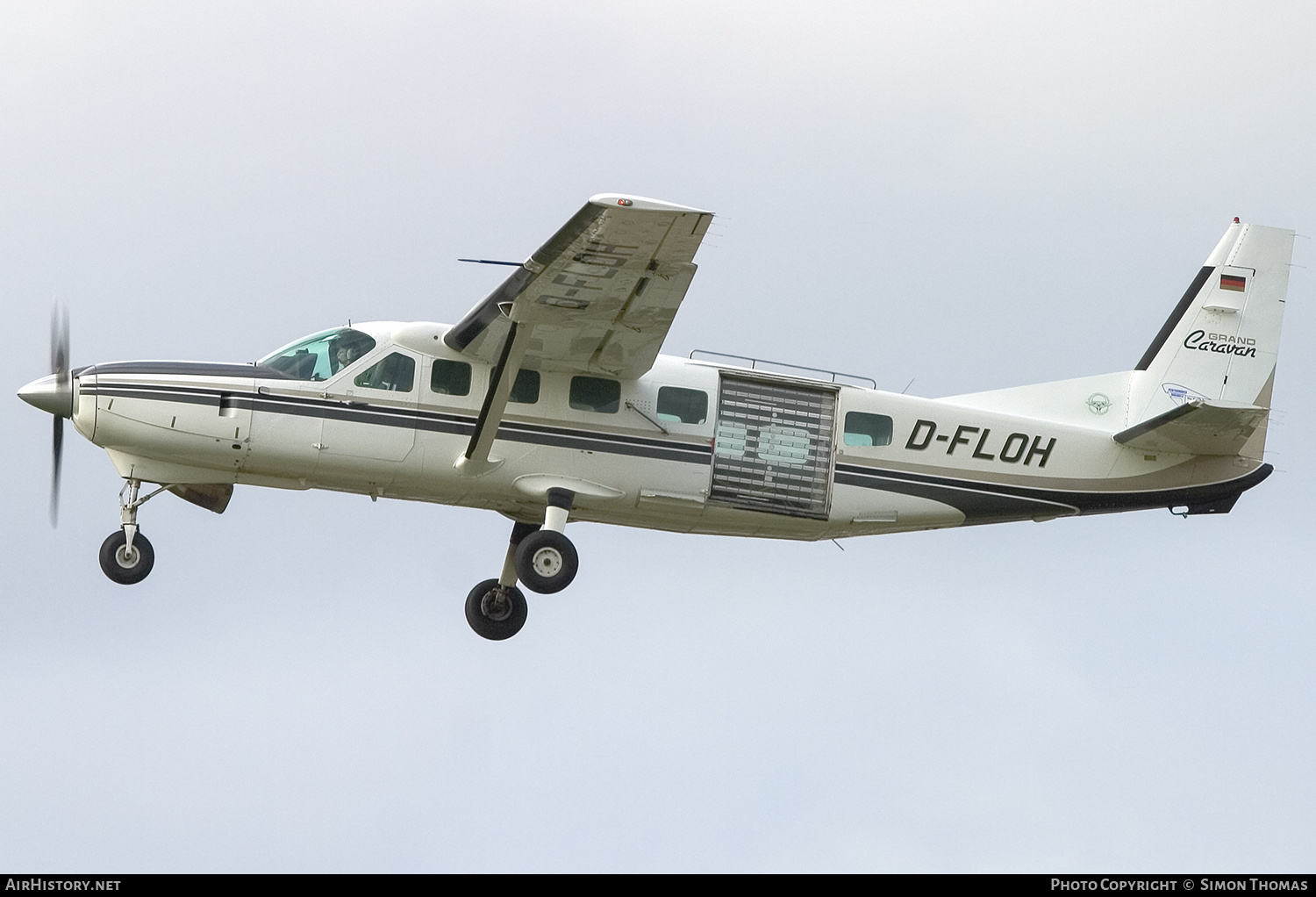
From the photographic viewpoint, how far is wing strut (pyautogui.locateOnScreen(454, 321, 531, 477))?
752 inches

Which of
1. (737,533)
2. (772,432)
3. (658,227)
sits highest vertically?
(658,227)

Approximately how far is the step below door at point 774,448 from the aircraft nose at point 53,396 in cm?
739

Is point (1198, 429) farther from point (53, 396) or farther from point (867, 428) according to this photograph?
point (53, 396)

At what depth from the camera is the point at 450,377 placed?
19.8 m

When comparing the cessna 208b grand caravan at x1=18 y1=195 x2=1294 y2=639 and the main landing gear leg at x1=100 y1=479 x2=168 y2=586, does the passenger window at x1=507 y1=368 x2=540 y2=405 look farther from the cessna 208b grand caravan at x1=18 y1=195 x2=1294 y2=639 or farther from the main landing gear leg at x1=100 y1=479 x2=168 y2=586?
the main landing gear leg at x1=100 y1=479 x2=168 y2=586

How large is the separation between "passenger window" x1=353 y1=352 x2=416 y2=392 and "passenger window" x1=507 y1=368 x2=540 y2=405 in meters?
1.17

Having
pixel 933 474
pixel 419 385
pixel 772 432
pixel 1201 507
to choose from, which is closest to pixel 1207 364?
pixel 1201 507

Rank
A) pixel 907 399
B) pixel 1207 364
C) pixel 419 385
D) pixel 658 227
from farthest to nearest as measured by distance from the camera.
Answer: pixel 1207 364 < pixel 907 399 < pixel 419 385 < pixel 658 227

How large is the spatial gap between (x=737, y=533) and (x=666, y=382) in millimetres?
2167

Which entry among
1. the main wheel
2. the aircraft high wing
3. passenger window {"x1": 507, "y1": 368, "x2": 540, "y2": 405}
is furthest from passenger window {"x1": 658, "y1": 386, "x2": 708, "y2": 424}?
the main wheel

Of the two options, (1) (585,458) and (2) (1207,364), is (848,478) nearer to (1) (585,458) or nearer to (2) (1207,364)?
(1) (585,458)

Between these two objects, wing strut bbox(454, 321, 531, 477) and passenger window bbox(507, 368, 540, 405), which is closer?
wing strut bbox(454, 321, 531, 477)

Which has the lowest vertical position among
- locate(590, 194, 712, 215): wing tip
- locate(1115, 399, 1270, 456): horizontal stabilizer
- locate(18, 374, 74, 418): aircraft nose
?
locate(18, 374, 74, 418): aircraft nose

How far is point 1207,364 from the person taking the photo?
2245 centimetres
